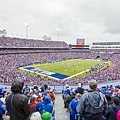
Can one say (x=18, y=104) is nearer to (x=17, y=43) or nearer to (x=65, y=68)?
(x=65, y=68)

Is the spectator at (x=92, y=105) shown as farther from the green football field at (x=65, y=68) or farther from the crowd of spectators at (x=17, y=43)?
the crowd of spectators at (x=17, y=43)

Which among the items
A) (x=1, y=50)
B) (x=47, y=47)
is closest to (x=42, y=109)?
(x=1, y=50)

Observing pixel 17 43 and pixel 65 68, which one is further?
pixel 17 43

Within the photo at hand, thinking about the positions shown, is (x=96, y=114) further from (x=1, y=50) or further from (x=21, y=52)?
(x=21, y=52)

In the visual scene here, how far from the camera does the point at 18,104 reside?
3801 mm

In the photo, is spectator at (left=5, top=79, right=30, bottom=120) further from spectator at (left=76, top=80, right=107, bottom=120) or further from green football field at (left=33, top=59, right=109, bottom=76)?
green football field at (left=33, top=59, right=109, bottom=76)

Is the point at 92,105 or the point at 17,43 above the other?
the point at 17,43

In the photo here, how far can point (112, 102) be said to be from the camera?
208 inches

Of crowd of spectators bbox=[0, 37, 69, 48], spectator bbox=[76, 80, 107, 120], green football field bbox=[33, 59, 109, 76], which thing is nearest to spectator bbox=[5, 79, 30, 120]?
spectator bbox=[76, 80, 107, 120]

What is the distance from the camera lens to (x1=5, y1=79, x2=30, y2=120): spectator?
3.79 metres

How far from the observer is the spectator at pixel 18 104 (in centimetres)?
379

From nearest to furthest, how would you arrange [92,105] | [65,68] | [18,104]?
[18,104]
[92,105]
[65,68]

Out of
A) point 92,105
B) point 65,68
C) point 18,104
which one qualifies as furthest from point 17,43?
point 92,105

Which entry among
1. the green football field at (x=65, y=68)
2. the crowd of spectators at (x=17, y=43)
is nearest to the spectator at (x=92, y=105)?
the green football field at (x=65, y=68)
